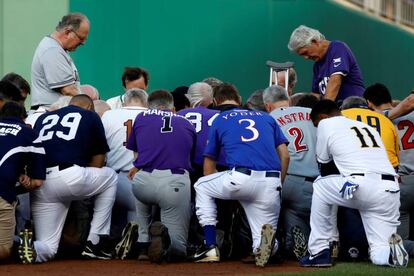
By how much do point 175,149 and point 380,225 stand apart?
1.91 meters

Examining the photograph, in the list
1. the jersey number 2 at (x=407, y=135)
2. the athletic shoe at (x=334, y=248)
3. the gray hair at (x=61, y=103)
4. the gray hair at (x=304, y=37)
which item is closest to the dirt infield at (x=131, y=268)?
the athletic shoe at (x=334, y=248)

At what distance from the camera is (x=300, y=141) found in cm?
1166

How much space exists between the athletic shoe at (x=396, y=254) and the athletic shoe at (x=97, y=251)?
2.49m

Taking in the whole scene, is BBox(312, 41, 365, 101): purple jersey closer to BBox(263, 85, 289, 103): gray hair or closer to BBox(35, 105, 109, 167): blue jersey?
BBox(263, 85, 289, 103): gray hair

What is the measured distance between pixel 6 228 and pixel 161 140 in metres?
1.54

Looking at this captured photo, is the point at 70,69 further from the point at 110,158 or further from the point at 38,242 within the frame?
the point at 38,242

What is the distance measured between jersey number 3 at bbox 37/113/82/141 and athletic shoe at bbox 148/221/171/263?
1.15 meters

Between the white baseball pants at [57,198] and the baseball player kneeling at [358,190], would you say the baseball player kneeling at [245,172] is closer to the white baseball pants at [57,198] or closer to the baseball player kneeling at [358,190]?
the baseball player kneeling at [358,190]

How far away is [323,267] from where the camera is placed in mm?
10602

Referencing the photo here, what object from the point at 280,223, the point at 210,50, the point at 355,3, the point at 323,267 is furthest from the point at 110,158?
the point at 355,3

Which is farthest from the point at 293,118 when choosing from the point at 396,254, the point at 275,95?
the point at 396,254

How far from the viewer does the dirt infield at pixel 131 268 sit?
1012 centimetres

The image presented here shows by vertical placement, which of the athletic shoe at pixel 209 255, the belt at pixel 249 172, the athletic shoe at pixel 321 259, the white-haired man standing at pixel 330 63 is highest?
the white-haired man standing at pixel 330 63

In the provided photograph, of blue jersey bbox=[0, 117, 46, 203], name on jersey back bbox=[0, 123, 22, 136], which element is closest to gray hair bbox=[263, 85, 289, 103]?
blue jersey bbox=[0, 117, 46, 203]
